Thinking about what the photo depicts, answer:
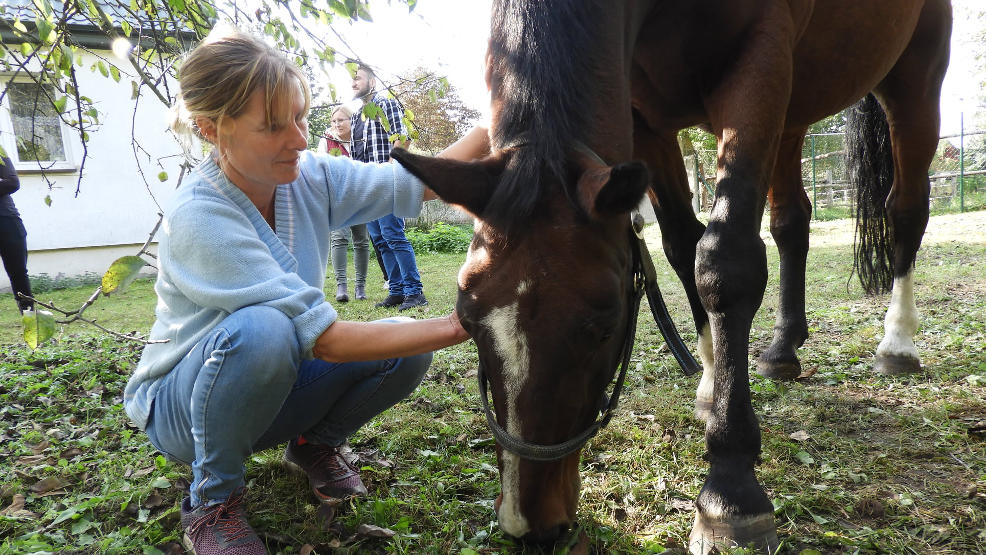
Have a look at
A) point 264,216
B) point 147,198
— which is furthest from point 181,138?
point 147,198

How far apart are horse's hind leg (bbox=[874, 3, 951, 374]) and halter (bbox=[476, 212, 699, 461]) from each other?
6.47ft

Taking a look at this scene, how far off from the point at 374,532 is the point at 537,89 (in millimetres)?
1414

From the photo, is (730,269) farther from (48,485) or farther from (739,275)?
(48,485)

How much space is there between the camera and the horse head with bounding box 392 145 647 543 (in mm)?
1390

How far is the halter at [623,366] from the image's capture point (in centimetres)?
144

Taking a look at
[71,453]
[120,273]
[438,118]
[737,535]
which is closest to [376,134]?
[71,453]

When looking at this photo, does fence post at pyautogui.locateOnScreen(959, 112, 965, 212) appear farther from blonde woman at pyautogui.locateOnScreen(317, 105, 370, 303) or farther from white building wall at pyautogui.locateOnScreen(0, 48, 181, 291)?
white building wall at pyautogui.locateOnScreen(0, 48, 181, 291)

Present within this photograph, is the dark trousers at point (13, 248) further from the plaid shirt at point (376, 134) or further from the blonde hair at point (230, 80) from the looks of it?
the blonde hair at point (230, 80)

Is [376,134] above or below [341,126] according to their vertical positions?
below

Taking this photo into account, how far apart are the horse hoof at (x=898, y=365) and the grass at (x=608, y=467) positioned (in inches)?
2.9

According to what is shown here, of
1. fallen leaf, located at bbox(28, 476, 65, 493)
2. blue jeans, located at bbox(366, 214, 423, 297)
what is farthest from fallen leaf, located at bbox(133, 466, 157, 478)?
blue jeans, located at bbox(366, 214, 423, 297)

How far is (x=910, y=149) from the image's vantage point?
351 centimetres

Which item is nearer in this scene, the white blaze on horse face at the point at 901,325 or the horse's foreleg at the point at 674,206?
the horse's foreleg at the point at 674,206

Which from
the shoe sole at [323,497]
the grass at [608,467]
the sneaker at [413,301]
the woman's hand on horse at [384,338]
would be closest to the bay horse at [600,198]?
the woman's hand on horse at [384,338]
